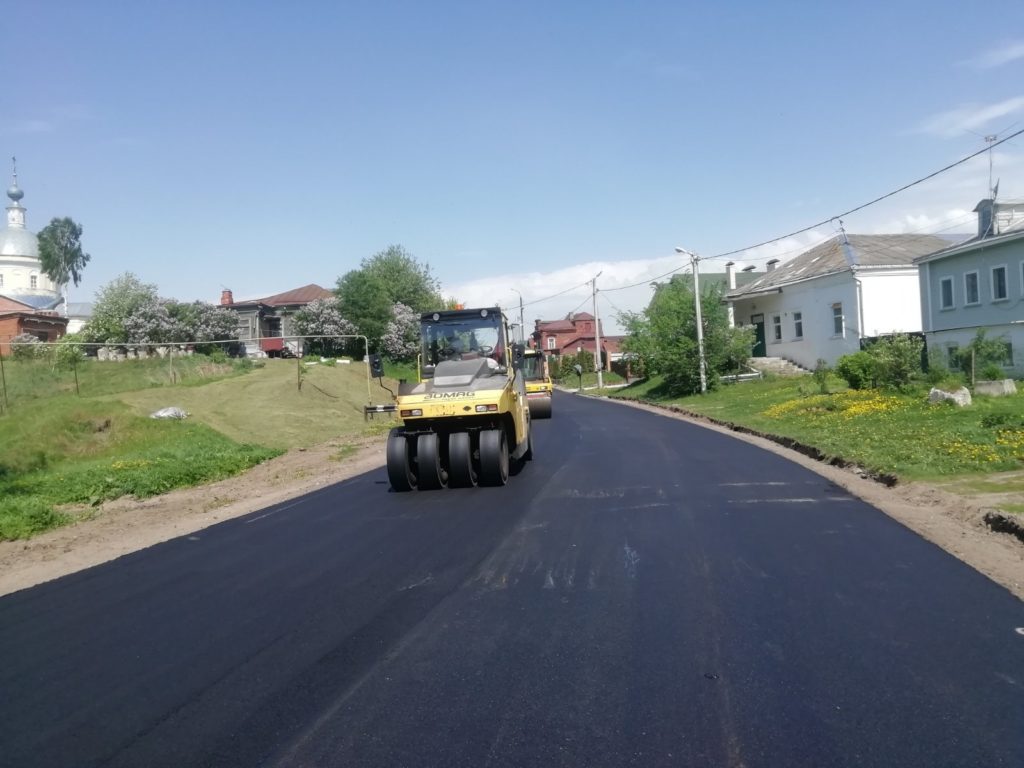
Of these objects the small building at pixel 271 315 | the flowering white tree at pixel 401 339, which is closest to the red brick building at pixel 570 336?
the small building at pixel 271 315

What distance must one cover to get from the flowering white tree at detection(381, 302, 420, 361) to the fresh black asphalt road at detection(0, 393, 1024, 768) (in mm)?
43850

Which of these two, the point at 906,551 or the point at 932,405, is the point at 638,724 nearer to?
the point at 906,551

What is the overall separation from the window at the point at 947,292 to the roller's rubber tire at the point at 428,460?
25635 mm

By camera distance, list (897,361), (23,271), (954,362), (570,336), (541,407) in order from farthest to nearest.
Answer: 1. (570,336)
2. (23,271)
3. (541,407)
4. (954,362)
5. (897,361)

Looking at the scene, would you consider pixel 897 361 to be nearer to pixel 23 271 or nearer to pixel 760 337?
pixel 760 337

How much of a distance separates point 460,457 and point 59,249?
2897 inches

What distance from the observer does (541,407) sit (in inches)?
1248

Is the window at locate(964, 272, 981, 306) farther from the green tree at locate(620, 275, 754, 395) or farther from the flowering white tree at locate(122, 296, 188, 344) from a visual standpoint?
the flowering white tree at locate(122, 296, 188, 344)

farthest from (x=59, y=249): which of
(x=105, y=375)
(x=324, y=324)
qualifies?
(x=105, y=375)

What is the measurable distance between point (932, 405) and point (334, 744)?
19.3 metres

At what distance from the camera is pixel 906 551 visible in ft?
28.2

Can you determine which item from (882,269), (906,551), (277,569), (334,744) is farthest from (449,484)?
(882,269)

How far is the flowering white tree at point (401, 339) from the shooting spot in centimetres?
5459

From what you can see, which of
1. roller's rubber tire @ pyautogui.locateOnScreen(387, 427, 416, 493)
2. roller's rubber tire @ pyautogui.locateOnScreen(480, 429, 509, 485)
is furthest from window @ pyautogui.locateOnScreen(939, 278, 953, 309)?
roller's rubber tire @ pyautogui.locateOnScreen(387, 427, 416, 493)
